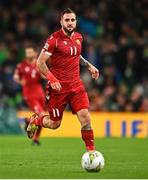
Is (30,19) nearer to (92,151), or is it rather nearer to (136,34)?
(136,34)

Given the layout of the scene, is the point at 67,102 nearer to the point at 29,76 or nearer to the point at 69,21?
the point at 69,21

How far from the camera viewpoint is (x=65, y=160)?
13359 mm

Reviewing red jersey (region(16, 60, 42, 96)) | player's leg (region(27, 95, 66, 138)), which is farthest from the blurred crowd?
player's leg (region(27, 95, 66, 138))

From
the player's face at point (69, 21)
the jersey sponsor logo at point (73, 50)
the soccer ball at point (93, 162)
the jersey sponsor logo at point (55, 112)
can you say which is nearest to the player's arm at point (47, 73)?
the jersey sponsor logo at point (73, 50)

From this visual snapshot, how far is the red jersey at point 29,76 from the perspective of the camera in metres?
19.4

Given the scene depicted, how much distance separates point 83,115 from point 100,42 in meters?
13.2

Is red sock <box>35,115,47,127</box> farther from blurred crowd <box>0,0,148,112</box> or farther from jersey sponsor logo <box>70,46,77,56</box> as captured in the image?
blurred crowd <box>0,0,148,112</box>

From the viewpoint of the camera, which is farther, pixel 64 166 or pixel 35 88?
pixel 35 88

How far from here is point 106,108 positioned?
75.5 feet

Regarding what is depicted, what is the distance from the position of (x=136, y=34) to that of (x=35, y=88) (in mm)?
6496

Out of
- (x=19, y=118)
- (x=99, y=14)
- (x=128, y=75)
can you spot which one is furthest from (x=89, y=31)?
(x=19, y=118)

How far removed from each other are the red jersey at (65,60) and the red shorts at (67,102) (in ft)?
0.35

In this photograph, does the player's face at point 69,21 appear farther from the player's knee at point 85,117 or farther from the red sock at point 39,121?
the red sock at point 39,121

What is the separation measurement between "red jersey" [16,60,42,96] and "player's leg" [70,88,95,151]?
24.6ft
